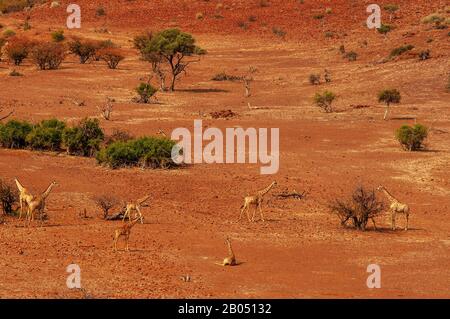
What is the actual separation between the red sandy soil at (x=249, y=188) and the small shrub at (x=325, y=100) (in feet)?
1.62

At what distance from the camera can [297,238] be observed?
17438mm

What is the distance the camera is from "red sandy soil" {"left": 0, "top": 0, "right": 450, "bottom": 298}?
545 inches

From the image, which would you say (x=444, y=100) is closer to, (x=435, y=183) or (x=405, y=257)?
(x=435, y=183)

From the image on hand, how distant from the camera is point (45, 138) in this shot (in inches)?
1082

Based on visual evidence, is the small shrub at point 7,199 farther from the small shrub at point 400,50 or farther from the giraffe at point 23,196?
the small shrub at point 400,50

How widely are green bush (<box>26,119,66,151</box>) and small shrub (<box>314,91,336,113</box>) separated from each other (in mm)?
14138

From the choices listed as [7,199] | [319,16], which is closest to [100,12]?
[319,16]

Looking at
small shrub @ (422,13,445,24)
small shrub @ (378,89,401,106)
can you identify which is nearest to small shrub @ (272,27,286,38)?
small shrub @ (422,13,445,24)

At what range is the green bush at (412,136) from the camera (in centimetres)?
2953

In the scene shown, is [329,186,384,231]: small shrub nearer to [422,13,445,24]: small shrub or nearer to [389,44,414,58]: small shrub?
[389,44,414,58]: small shrub

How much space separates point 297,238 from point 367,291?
14.1 feet

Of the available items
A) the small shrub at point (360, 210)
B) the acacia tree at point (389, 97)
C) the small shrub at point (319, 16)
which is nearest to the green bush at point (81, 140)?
the small shrub at point (360, 210)
